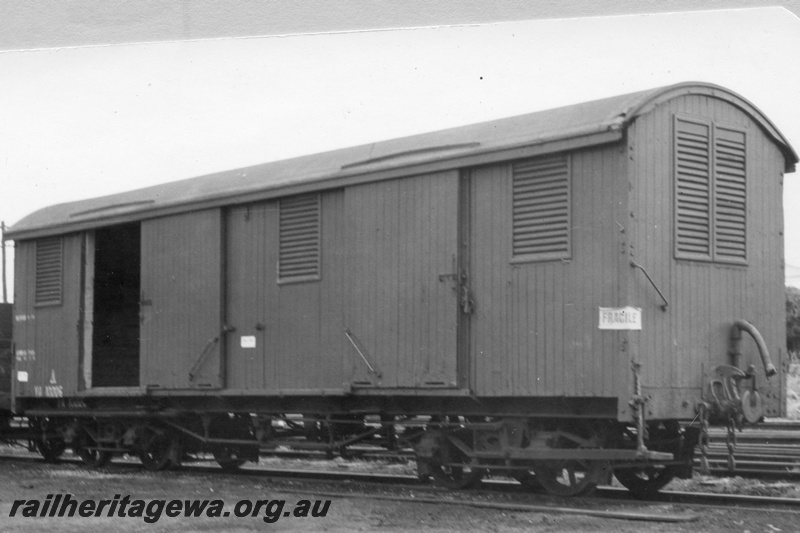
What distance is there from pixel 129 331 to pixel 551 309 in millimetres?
8335

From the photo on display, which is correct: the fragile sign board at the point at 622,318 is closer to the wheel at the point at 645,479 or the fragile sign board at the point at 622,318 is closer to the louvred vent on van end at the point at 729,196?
Answer: the louvred vent on van end at the point at 729,196

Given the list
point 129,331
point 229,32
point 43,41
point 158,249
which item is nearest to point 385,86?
point 229,32

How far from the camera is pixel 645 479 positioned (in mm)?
10609

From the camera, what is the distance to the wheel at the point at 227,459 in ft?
45.5

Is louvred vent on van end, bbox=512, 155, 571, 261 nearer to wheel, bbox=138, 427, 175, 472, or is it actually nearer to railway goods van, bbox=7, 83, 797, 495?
railway goods van, bbox=7, 83, 797, 495

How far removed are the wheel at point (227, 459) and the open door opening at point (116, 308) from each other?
2.46 metres

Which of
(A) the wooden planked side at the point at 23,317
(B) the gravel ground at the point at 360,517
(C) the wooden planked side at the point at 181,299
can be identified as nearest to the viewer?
(B) the gravel ground at the point at 360,517

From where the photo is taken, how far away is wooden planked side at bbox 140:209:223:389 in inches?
516

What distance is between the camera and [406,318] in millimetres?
10953

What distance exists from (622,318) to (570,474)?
1.79m

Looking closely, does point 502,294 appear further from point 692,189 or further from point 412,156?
point 692,189

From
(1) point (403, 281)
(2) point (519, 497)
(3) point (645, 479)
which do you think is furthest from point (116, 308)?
(3) point (645, 479)

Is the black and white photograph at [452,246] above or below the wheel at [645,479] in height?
above

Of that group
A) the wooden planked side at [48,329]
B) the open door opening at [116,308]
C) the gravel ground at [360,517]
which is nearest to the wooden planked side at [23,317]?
the wooden planked side at [48,329]
